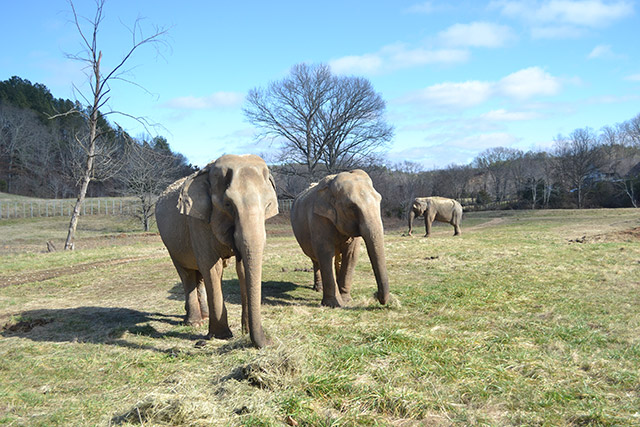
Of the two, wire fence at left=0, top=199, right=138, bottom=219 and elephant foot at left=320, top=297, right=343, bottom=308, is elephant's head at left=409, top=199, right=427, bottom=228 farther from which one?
wire fence at left=0, top=199, right=138, bottom=219

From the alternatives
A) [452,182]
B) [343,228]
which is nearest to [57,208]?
[452,182]

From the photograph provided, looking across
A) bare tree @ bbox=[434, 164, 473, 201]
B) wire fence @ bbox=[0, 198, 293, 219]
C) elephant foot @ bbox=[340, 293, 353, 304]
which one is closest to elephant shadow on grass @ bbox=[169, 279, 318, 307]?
elephant foot @ bbox=[340, 293, 353, 304]

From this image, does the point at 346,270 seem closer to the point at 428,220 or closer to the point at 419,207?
the point at 428,220

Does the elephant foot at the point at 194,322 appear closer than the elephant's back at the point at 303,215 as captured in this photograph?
Yes

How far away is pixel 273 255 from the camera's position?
744 inches

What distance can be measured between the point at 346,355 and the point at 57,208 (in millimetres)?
52881

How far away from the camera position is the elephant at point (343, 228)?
28.1 feet

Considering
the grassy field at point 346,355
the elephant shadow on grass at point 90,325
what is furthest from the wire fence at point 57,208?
the elephant shadow on grass at point 90,325

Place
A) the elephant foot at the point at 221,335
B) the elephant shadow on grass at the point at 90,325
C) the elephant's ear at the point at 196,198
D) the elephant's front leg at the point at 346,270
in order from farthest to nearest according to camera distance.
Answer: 1. the elephant's front leg at the point at 346,270
2. the elephant shadow on grass at the point at 90,325
3. the elephant foot at the point at 221,335
4. the elephant's ear at the point at 196,198

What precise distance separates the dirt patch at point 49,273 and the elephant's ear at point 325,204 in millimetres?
Answer: 9655

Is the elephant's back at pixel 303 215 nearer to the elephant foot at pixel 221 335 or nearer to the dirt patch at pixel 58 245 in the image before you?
the elephant foot at pixel 221 335

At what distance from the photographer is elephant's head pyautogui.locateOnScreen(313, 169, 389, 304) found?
8523mm

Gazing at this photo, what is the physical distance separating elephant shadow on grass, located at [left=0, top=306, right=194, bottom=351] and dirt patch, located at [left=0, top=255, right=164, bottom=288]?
16.5ft

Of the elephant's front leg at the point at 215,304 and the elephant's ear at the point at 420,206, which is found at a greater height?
the elephant's ear at the point at 420,206
